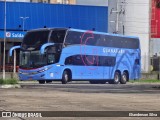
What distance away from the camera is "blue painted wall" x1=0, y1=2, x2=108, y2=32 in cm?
7025

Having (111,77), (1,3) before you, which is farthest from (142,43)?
(111,77)

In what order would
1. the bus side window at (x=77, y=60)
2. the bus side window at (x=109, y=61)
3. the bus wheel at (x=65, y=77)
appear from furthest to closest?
the bus side window at (x=109, y=61) → the bus side window at (x=77, y=60) → the bus wheel at (x=65, y=77)

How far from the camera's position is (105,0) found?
265 ft

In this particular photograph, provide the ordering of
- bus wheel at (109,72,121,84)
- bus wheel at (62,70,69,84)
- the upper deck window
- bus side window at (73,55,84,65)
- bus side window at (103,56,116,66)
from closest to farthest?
the upper deck window → bus wheel at (62,70,69,84) → bus side window at (73,55,84,65) → bus side window at (103,56,116,66) → bus wheel at (109,72,121,84)

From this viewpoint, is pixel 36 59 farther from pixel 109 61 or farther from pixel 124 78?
pixel 124 78

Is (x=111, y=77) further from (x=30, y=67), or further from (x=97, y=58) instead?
(x=30, y=67)

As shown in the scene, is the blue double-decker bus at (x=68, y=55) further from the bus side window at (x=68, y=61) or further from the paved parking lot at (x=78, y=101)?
the paved parking lot at (x=78, y=101)

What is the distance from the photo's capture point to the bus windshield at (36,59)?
38.1 meters

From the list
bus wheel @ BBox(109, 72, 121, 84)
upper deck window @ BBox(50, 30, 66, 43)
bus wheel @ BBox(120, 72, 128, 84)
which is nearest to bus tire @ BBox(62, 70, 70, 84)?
upper deck window @ BBox(50, 30, 66, 43)

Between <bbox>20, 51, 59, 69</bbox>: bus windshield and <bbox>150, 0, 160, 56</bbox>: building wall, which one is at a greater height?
<bbox>150, 0, 160, 56</bbox>: building wall

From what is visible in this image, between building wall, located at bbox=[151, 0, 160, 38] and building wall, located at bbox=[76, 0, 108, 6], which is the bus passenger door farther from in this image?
building wall, located at bbox=[151, 0, 160, 38]

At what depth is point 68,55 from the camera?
38719 millimetres

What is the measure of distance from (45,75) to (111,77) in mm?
8328

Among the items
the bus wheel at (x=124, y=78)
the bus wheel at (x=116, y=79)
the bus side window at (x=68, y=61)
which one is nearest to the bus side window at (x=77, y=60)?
the bus side window at (x=68, y=61)
